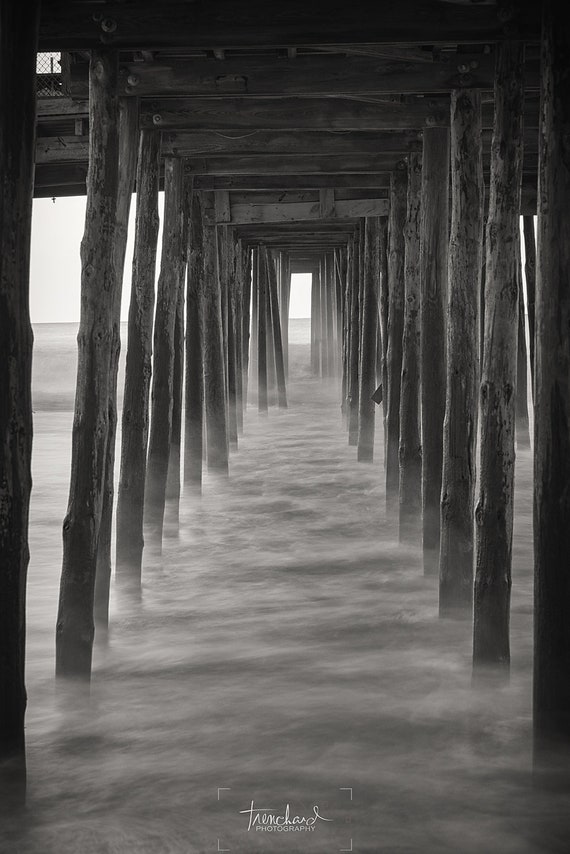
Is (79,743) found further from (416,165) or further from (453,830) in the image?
(416,165)

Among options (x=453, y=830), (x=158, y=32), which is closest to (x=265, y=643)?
(x=453, y=830)

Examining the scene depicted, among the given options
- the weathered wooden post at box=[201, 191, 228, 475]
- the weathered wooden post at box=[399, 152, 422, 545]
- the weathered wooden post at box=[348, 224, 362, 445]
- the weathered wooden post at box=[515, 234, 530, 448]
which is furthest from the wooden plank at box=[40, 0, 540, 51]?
the weathered wooden post at box=[348, 224, 362, 445]

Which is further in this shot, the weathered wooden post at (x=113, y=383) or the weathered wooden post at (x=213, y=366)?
the weathered wooden post at (x=213, y=366)

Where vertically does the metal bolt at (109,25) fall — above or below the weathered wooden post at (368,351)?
above

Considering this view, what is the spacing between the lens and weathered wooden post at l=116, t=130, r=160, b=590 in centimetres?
535

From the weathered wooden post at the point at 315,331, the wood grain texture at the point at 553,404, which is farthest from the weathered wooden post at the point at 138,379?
the weathered wooden post at the point at 315,331

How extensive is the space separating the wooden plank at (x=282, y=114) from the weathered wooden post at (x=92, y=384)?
1.46 meters

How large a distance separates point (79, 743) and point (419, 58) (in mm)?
3372

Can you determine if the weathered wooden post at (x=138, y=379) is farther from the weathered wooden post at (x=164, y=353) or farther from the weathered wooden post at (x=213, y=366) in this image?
the weathered wooden post at (x=213, y=366)

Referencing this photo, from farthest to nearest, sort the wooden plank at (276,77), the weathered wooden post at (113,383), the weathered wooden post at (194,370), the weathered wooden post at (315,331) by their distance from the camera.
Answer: the weathered wooden post at (315,331) < the weathered wooden post at (194,370) < the wooden plank at (276,77) < the weathered wooden post at (113,383)

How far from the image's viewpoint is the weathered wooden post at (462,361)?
445 centimetres

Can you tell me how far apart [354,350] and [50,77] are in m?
6.25

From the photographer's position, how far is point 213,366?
30.6 ft

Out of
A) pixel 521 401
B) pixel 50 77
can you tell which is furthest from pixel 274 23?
pixel 521 401
